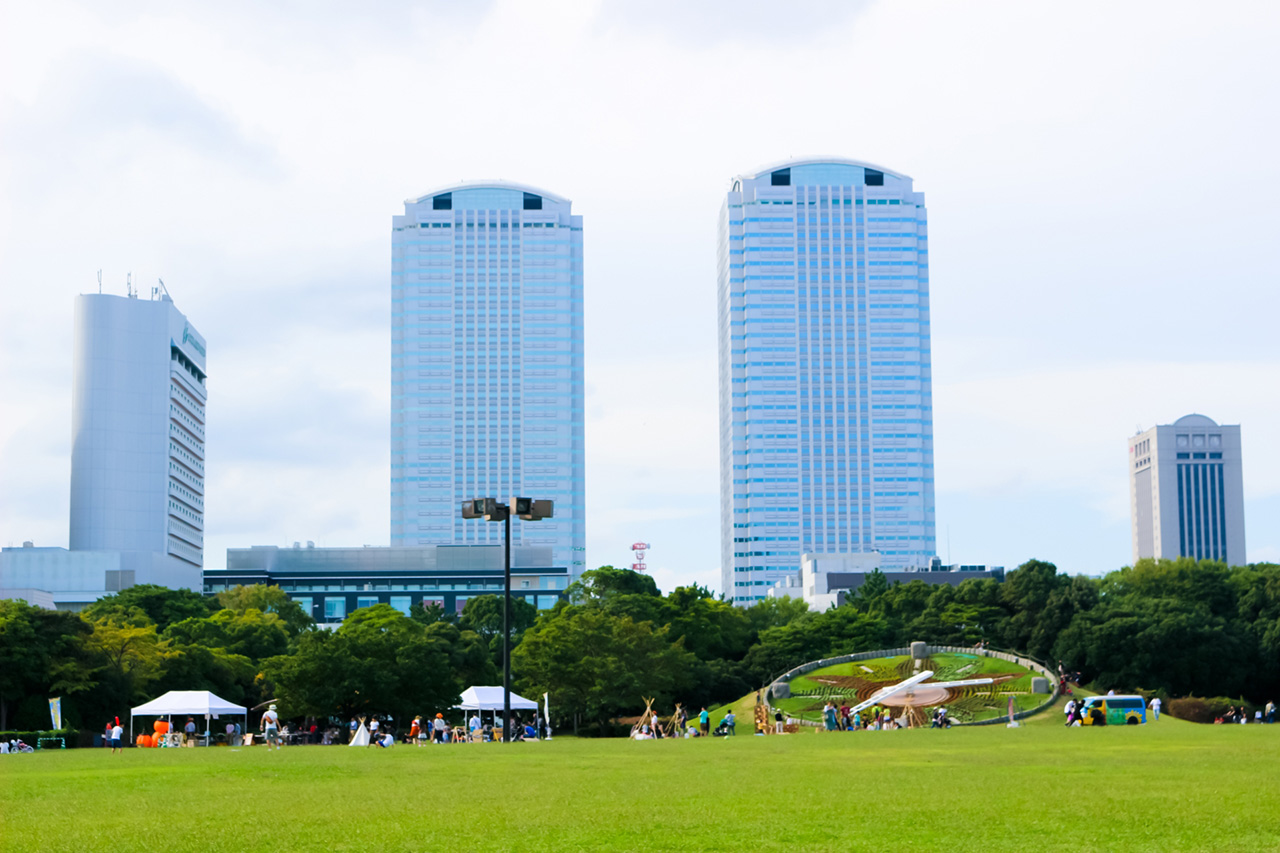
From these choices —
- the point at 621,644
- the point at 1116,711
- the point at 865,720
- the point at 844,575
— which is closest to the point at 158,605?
the point at 621,644

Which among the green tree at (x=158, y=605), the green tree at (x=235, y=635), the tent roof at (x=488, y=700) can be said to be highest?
the green tree at (x=158, y=605)

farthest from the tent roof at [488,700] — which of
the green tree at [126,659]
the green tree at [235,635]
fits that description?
the green tree at [235,635]

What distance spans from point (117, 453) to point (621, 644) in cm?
8846

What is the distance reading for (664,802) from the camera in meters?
16.5

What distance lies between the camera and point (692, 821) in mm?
14531

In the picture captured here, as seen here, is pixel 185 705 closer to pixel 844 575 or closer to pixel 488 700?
pixel 488 700

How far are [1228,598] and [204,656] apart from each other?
205ft

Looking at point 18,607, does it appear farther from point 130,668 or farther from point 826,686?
point 826,686

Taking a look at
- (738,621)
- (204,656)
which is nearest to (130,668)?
(204,656)

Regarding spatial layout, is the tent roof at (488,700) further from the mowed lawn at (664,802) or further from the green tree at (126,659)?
the mowed lawn at (664,802)

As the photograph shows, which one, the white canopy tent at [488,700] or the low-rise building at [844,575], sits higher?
the low-rise building at [844,575]

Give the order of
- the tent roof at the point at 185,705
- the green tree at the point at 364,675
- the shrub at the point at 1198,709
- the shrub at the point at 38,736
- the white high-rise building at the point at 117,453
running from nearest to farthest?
the shrub at the point at 38,736
the tent roof at the point at 185,705
the green tree at the point at 364,675
the shrub at the point at 1198,709
the white high-rise building at the point at 117,453

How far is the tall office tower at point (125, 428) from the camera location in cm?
13362

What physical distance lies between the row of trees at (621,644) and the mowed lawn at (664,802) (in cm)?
2943
